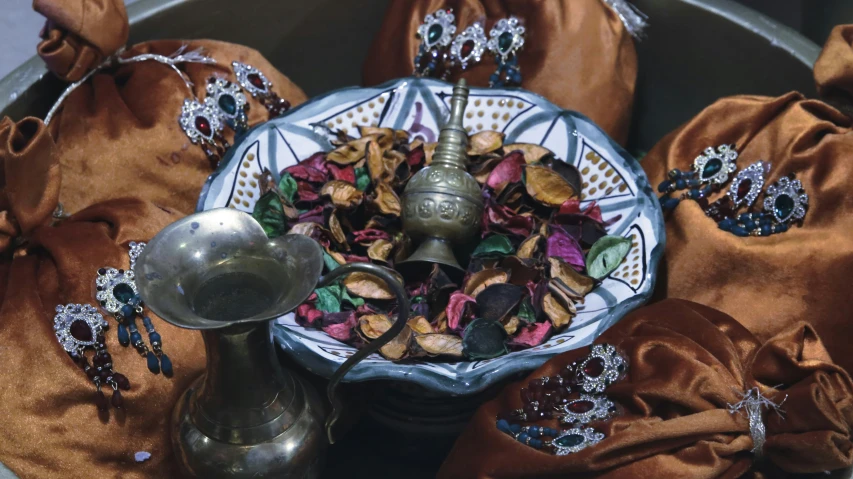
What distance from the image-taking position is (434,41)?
0.94m

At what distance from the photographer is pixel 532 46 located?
0.92 metres

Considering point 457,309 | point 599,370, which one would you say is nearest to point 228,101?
point 457,309

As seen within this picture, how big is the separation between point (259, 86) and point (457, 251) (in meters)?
0.33

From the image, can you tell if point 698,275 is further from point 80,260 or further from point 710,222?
point 80,260

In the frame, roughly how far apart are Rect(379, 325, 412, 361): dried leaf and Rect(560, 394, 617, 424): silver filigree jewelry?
135mm

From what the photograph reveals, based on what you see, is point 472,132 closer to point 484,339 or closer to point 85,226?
point 484,339

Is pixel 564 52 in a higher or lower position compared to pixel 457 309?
higher

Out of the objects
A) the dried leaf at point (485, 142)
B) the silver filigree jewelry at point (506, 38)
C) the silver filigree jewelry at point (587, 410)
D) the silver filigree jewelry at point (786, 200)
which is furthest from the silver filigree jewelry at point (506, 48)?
the silver filigree jewelry at point (587, 410)

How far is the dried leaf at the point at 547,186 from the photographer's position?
30.5 inches

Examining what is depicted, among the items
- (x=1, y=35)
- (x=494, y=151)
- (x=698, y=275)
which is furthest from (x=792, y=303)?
(x=1, y=35)

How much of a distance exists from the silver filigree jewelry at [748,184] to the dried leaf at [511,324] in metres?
0.26

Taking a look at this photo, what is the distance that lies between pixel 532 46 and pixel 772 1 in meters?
0.41

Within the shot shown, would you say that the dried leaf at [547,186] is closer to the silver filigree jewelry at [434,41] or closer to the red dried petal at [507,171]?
the red dried petal at [507,171]

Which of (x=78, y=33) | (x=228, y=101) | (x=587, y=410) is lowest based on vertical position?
(x=587, y=410)
